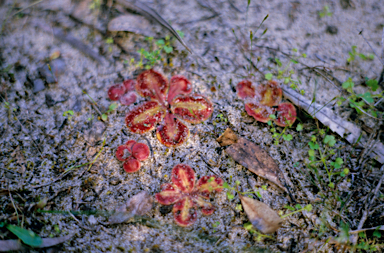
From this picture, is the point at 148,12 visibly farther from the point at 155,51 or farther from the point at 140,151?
the point at 140,151

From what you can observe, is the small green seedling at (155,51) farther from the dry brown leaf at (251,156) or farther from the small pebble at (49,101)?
the dry brown leaf at (251,156)

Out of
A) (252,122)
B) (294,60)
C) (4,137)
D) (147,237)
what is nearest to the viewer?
(147,237)

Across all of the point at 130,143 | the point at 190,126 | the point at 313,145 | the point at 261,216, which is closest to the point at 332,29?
the point at 313,145

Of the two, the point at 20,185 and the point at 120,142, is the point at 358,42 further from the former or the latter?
the point at 20,185

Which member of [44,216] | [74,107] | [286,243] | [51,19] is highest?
[51,19]

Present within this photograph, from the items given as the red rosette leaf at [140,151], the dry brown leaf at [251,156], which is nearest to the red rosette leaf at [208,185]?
the dry brown leaf at [251,156]

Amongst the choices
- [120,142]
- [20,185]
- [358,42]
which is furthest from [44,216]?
[358,42]

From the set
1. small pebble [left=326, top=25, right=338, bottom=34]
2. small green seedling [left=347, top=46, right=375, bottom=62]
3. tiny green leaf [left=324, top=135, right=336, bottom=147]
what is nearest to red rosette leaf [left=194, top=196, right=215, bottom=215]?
tiny green leaf [left=324, top=135, right=336, bottom=147]
